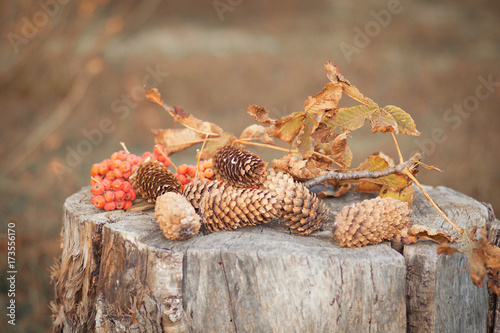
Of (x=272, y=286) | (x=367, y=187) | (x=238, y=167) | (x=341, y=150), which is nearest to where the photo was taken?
(x=272, y=286)

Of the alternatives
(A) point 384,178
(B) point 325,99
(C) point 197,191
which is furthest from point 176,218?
(A) point 384,178

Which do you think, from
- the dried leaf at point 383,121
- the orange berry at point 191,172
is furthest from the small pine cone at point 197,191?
the dried leaf at point 383,121

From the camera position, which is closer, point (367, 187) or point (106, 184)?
point (106, 184)

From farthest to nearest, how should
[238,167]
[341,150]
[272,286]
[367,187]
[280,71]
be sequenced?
[280,71], [367,187], [341,150], [238,167], [272,286]

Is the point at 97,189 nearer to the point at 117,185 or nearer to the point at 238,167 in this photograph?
the point at 117,185

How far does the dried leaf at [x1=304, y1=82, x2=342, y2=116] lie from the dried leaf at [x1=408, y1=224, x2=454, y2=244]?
37 centimetres

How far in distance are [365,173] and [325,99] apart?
244 millimetres

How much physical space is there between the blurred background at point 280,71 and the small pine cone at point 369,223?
196 centimetres

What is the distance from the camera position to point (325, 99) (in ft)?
3.94

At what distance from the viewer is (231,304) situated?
101cm

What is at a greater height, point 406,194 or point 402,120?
point 402,120

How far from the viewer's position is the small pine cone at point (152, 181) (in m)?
1.25

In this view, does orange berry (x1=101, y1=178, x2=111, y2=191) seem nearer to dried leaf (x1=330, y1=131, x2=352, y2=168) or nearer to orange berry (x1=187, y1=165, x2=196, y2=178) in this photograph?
orange berry (x1=187, y1=165, x2=196, y2=178)

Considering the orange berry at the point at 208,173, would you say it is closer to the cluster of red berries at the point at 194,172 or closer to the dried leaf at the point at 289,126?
the cluster of red berries at the point at 194,172
